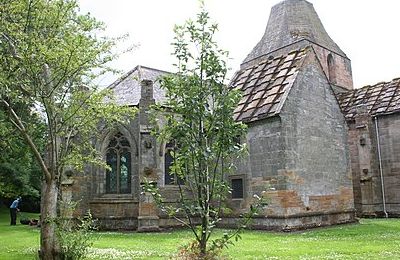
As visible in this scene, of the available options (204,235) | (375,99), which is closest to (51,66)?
(204,235)

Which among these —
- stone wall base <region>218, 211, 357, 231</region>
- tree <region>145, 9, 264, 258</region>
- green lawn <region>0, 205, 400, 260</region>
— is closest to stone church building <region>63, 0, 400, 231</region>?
stone wall base <region>218, 211, 357, 231</region>

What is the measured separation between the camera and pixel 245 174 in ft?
62.3

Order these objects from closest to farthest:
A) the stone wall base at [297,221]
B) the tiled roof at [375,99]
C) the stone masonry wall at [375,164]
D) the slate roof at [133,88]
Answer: the stone wall base at [297,221] < the slate roof at [133,88] < the stone masonry wall at [375,164] < the tiled roof at [375,99]

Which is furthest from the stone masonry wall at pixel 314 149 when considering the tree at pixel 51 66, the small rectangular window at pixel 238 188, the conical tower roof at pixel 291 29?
the conical tower roof at pixel 291 29

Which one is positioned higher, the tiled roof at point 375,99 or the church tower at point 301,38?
the church tower at point 301,38

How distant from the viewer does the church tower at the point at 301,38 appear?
34656mm

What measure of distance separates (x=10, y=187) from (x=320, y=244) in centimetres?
2377

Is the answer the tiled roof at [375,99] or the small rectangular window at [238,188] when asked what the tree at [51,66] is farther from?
the tiled roof at [375,99]

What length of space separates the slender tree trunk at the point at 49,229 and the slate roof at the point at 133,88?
33.9 feet

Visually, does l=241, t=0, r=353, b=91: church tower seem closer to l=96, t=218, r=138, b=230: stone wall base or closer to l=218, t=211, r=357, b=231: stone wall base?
l=218, t=211, r=357, b=231: stone wall base

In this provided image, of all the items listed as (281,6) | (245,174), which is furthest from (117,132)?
(281,6)

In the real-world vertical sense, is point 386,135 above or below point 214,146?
above

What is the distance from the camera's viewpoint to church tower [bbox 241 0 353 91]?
114 feet

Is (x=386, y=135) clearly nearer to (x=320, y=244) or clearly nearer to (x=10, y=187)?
(x=320, y=244)
